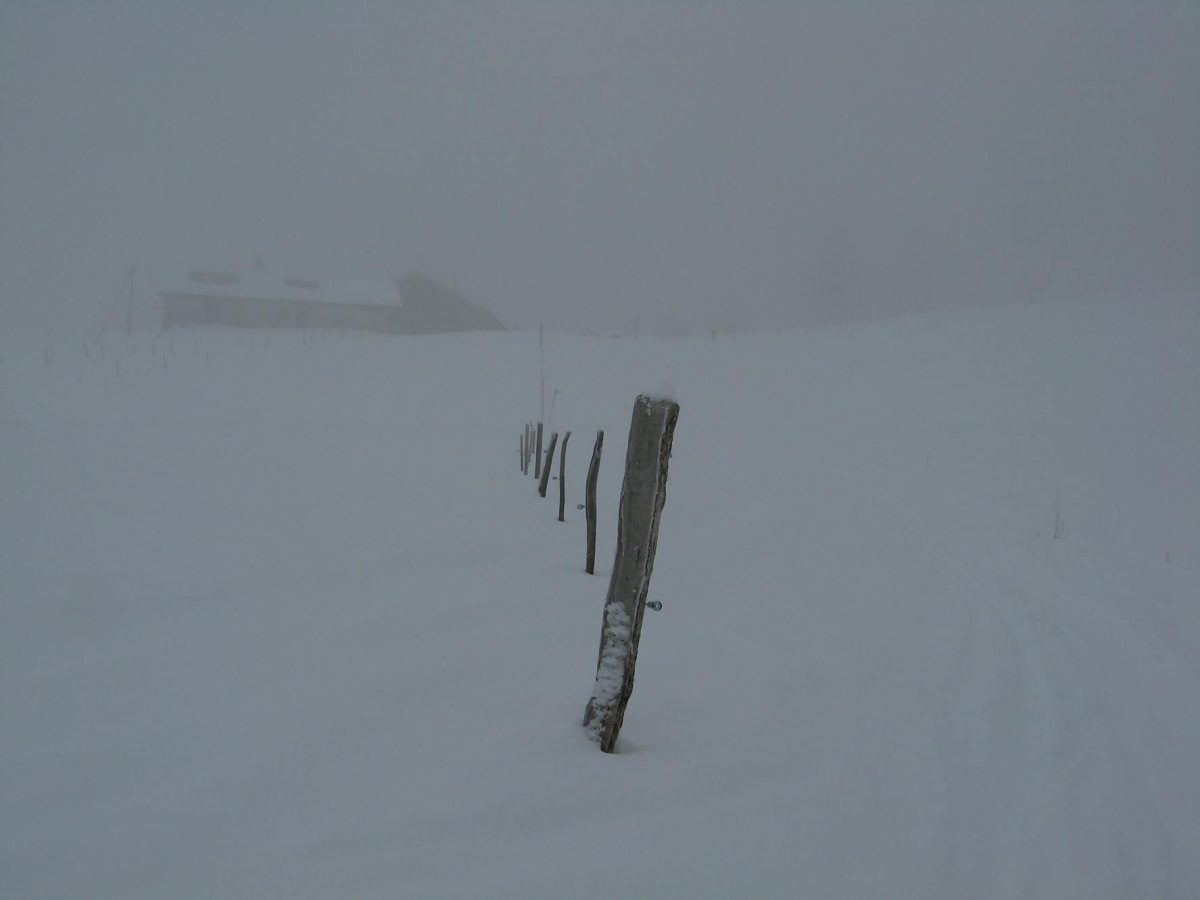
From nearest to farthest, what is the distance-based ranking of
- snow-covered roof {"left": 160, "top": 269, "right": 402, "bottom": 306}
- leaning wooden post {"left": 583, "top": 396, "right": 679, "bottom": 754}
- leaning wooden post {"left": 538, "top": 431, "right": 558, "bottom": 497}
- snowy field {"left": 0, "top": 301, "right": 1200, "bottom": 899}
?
snowy field {"left": 0, "top": 301, "right": 1200, "bottom": 899}, leaning wooden post {"left": 583, "top": 396, "right": 679, "bottom": 754}, leaning wooden post {"left": 538, "top": 431, "right": 558, "bottom": 497}, snow-covered roof {"left": 160, "top": 269, "right": 402, "bottom": 306}

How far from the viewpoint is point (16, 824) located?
6.49ft

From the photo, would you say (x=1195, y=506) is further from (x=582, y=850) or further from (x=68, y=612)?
(x=68, y=612)

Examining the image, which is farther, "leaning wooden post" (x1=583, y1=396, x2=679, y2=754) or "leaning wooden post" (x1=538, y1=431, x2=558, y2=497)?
"leaning wooden post" (x1=538, y1=431, x2=558, y2=497)

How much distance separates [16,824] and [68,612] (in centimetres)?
174

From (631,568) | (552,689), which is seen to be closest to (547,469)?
(552,689)

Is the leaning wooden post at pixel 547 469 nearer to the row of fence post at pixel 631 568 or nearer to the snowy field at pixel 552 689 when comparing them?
the snowy field at pixel 552 689

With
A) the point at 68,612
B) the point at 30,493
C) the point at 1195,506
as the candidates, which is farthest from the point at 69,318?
the point at 1195,506

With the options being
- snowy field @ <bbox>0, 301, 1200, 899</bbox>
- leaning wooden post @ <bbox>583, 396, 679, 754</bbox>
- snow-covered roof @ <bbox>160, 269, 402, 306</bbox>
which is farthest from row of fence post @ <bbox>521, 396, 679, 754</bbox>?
snow-covered roof @ <bbox>160, 269, 402, 306</bbox>

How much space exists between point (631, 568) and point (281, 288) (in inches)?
1573

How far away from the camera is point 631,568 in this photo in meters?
2.69

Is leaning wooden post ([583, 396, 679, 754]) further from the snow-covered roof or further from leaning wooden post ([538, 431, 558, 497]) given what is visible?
the snow-covered roof

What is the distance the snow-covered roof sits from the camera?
35.2 meters

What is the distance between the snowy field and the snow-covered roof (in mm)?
30226

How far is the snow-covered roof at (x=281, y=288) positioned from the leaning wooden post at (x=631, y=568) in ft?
127
